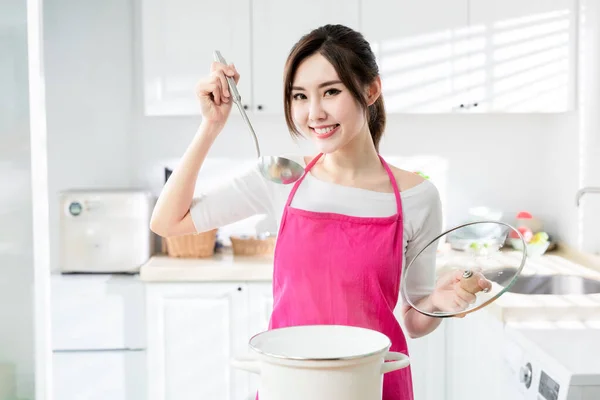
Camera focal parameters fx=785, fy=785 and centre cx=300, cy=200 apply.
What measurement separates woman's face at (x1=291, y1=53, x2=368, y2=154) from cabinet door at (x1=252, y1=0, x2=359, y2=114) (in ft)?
6.22

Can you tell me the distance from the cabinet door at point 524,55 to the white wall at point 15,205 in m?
1.94

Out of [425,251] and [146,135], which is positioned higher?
[146,135]

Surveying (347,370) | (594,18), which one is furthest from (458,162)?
(347,370)

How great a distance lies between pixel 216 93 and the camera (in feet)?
4.19

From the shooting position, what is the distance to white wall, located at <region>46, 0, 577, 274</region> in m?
3.51

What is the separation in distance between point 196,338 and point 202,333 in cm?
3

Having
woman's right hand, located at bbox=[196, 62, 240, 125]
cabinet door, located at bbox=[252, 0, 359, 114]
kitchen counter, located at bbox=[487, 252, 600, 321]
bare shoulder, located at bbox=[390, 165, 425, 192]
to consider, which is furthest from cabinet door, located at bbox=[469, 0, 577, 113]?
woman's right hand, located at bbox=[196, 62, 240, 125]

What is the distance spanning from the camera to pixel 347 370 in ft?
2.87

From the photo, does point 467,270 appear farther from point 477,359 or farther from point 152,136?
point 152,136

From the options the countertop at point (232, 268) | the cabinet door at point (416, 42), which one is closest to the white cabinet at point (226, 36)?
the cabinet door at point (416, 42)

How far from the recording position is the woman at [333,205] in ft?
4.26

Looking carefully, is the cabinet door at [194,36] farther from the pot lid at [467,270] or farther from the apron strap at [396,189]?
the pot lid at [467,270]

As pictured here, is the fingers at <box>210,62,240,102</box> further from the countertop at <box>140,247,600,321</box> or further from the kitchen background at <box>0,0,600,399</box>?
the kitchen background at <box>0,0,600,399</box>

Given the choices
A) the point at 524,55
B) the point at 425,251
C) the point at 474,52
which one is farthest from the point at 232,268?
the point at 425,251
